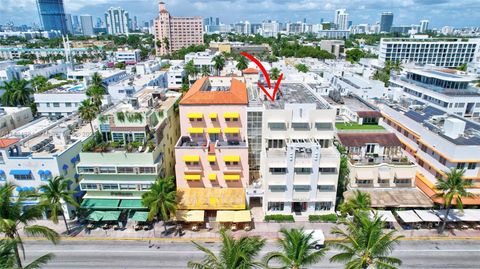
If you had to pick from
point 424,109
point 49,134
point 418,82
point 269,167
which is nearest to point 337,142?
point 269,167

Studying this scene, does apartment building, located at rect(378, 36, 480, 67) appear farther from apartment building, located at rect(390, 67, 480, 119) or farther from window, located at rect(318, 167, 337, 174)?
window, located at rect(318, 167, 337, 174)

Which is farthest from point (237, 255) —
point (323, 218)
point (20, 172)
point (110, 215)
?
point (20, 172)

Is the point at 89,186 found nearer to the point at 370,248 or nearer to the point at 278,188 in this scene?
the point at 278,188

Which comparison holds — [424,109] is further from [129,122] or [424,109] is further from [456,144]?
[129,122]

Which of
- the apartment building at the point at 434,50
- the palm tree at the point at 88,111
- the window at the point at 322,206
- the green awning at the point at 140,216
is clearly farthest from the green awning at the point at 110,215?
the apartment building at the point at 434,50

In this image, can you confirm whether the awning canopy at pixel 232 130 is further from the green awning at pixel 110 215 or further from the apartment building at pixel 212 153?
the green awning at pixel 110 215

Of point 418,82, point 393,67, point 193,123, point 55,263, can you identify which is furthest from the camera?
point 393,67

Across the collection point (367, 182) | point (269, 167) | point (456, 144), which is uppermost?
point (456, 144)
